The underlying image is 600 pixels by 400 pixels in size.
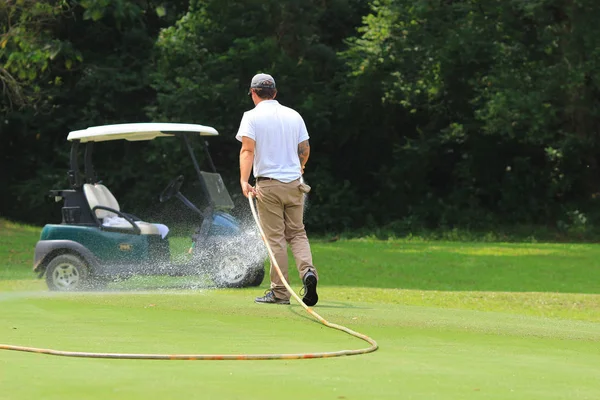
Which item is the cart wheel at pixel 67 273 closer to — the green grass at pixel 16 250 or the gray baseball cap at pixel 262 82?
the green grass at pixel 16 250

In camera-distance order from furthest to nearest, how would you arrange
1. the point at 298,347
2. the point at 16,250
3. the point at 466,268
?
the point at 16,250 < the point at 466,268 < the point at 298,347

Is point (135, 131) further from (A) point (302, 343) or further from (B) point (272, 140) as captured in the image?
(A) point (302, 343)

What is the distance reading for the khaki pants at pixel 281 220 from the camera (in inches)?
404

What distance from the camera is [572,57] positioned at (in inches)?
1170

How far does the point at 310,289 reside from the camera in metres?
9.93

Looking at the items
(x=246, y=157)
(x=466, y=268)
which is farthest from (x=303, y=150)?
(x=466, y=268)

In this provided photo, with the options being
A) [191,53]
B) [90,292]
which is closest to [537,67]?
[191,53]

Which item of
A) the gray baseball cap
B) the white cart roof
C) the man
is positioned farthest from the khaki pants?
the white cart roof

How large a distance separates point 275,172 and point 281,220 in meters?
0.42

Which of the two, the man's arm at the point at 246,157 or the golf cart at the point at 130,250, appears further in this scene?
the golf cart at the point at 130,250

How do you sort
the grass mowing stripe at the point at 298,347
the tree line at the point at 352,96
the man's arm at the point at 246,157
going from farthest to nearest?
the tree line at the point at 352,96 < the man's arm at the point at 246,157 < the grass mowing stripe at the point at 298,347

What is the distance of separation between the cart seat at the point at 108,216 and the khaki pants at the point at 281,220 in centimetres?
306

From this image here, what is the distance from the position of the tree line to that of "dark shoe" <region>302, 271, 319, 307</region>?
66.9ft

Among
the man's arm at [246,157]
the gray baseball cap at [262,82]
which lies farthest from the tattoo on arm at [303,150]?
the gray baseball cap at [262,82]
